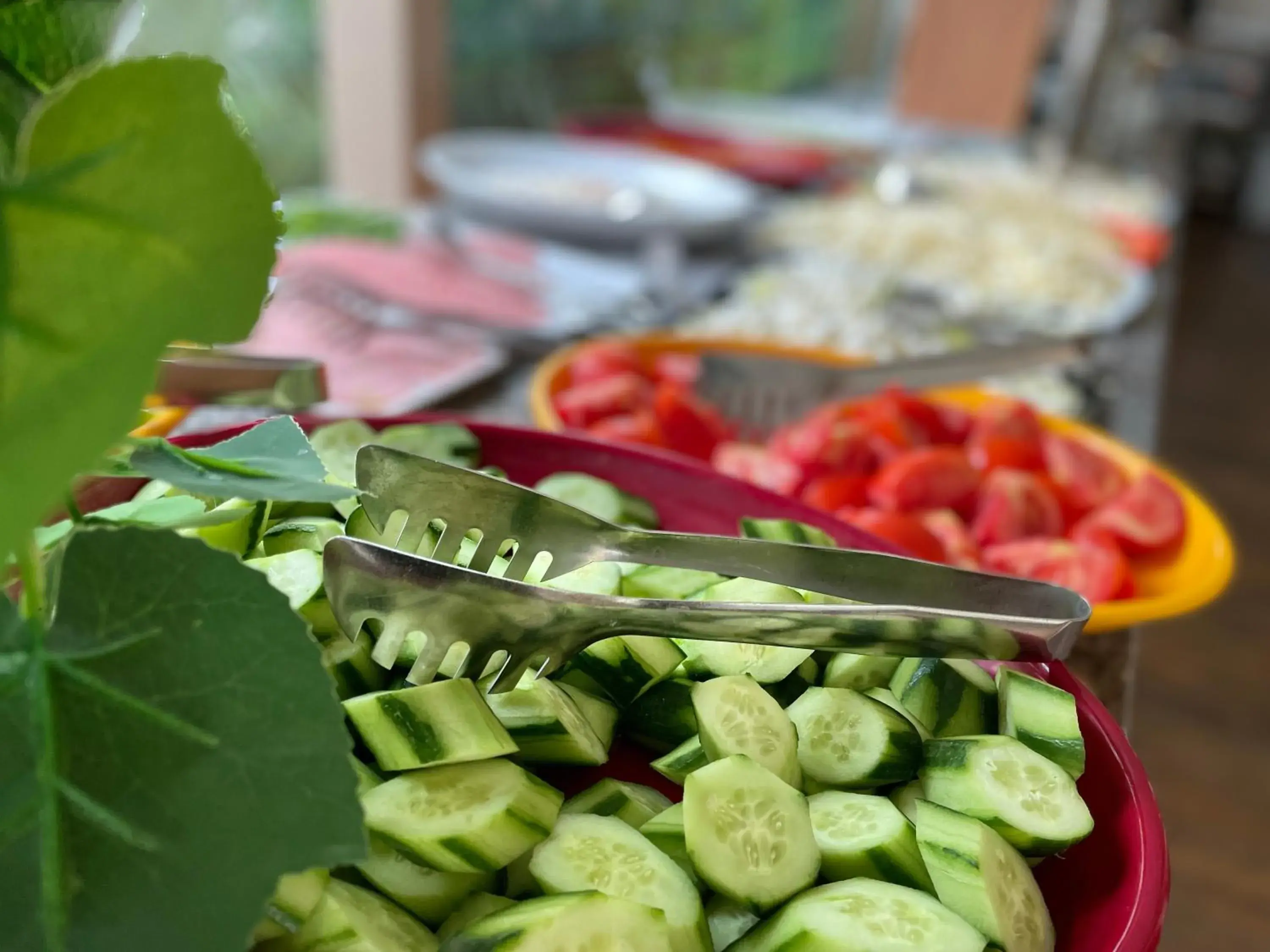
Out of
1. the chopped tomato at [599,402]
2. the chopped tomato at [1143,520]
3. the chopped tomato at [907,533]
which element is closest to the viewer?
the chopped tomato at [907,533]

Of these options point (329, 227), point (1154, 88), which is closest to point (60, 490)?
point (329, 227)

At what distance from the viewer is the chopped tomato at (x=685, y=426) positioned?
104 cm

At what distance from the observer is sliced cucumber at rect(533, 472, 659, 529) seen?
0.62 metres

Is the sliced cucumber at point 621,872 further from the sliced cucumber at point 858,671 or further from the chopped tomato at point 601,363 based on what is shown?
the chopped tomato at point 601,363

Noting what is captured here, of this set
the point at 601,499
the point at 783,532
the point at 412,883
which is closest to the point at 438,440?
the point at 601,499

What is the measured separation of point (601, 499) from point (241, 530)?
22cm

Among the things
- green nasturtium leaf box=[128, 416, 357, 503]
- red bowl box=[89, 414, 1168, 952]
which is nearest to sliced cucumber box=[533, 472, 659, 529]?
red bowl box=[89, 414, 1168, 952]

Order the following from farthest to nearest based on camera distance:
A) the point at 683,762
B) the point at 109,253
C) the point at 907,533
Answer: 1. the point at 907,533
2. the point at 683,762
3. the point at 109,253

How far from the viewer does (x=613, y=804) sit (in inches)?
17.0

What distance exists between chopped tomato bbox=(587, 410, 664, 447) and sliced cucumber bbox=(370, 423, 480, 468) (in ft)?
0.96

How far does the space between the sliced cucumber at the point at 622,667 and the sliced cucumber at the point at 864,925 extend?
0.38 ft

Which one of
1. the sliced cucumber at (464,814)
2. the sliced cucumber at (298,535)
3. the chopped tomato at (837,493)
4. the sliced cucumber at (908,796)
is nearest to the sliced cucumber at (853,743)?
the sliced cucumber at (908,796)

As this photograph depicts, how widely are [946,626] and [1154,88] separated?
431 cm

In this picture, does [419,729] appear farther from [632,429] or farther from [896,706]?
[632,429]
